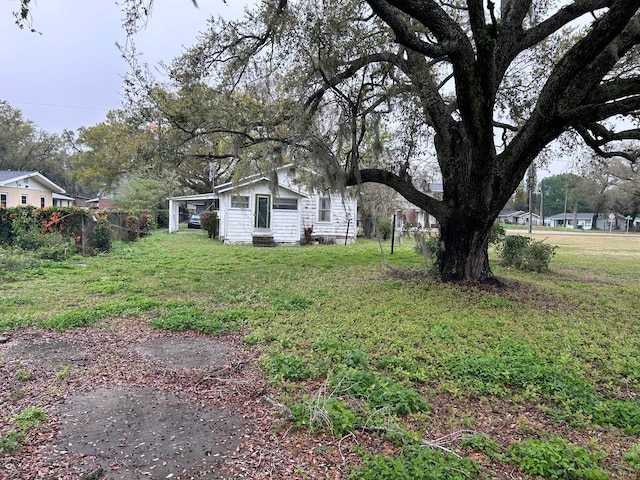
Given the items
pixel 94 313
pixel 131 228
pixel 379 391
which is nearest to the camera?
pixel 379 391

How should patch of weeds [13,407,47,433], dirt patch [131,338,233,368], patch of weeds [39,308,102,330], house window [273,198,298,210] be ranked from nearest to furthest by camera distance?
patch of weeds [13,407,47,433]
dirt patch [131,338,233,368]
patch of weeds [39,308,102,330]
house window [273,198,298,210]

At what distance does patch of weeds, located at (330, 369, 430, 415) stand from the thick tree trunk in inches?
183

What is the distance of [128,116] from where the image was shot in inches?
313

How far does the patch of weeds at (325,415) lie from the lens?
2549mm

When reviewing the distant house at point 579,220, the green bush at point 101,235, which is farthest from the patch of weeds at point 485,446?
the distant house at point 579,220

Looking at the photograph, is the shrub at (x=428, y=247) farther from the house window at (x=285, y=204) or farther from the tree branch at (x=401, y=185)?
the house window at (x=285, y=204)

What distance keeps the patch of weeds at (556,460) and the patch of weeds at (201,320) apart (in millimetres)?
3341

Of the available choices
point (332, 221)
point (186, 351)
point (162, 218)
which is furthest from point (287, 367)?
point (162, 218)

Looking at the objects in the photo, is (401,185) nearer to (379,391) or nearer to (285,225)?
(379,391)

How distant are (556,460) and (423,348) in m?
1.89

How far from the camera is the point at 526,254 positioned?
1053 cm

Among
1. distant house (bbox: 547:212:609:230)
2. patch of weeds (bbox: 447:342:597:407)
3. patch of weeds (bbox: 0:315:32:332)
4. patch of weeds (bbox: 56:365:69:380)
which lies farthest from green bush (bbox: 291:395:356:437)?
distant house (bbox: 547:212:609:230)

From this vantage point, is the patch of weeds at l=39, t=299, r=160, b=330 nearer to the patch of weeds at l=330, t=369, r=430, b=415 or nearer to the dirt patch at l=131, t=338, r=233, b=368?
the dirt patch at l=131, t=338, r=233, b=368

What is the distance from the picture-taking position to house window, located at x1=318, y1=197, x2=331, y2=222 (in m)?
17.8
